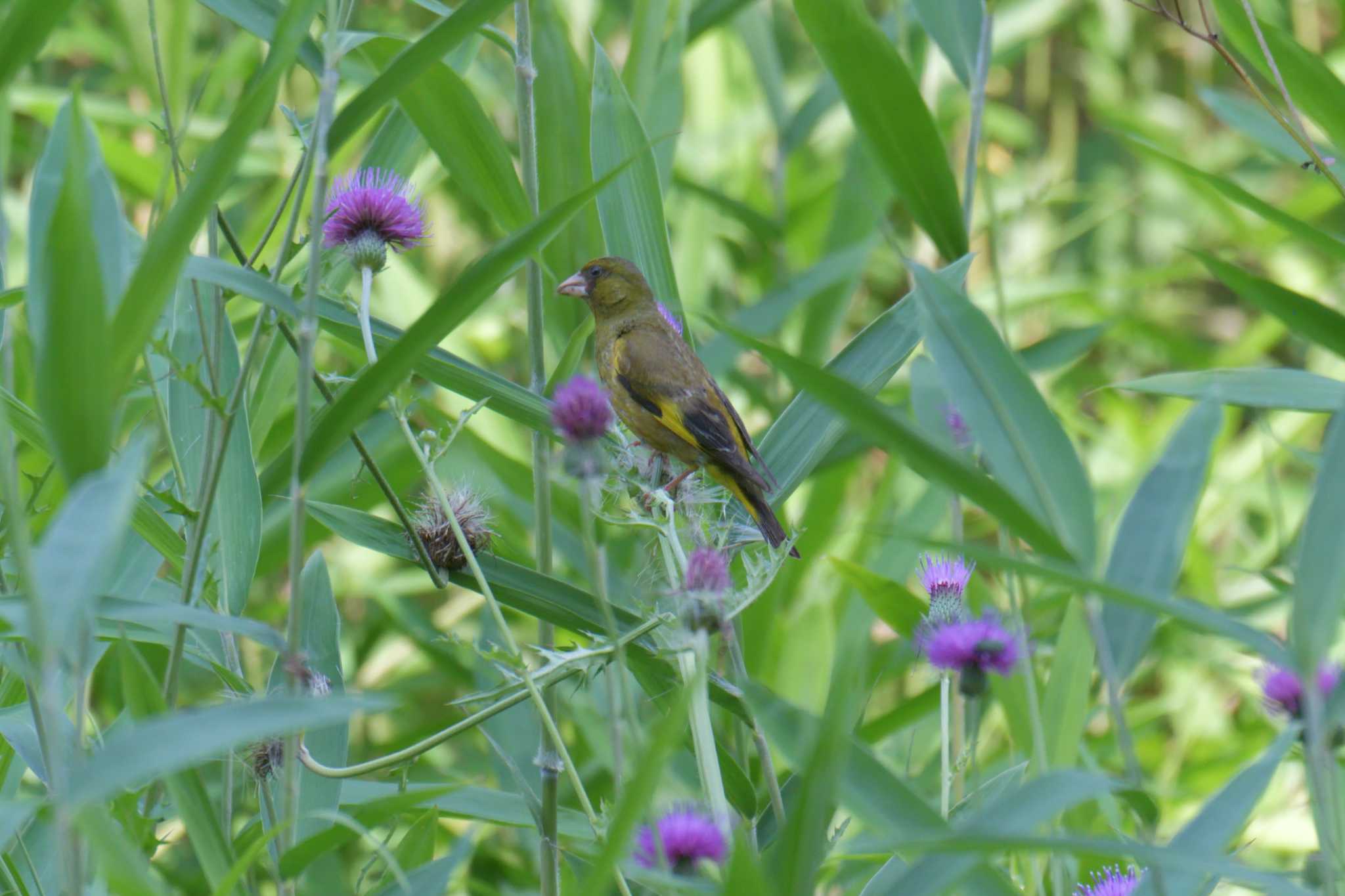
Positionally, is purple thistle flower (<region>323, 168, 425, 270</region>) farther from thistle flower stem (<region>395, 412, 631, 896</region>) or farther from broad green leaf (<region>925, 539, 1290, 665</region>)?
broad green leaf (<region>925, 539, 1290, 665</region>)

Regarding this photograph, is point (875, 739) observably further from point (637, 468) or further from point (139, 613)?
point (139, 613)

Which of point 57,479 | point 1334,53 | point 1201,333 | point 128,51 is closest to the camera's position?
point 57,479

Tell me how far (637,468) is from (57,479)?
62 cm

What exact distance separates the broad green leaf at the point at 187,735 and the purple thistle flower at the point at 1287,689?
0.59 metres

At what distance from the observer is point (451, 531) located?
1.08 m

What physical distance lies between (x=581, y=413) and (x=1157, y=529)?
365mm

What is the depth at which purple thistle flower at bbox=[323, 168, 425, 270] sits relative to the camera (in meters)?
Answer: 1.05

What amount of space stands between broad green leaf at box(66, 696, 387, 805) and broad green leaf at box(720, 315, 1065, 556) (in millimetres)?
287

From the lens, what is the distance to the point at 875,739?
5.78 ft

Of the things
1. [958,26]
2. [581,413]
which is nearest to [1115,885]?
[581,413]

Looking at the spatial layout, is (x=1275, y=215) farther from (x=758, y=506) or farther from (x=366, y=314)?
(x=366, y=314)

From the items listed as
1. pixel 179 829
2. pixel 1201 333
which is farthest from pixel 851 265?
pixel 1201 333

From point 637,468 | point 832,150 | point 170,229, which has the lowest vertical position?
point 637,468

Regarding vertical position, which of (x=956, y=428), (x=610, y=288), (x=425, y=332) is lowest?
(x=956, y=428)
